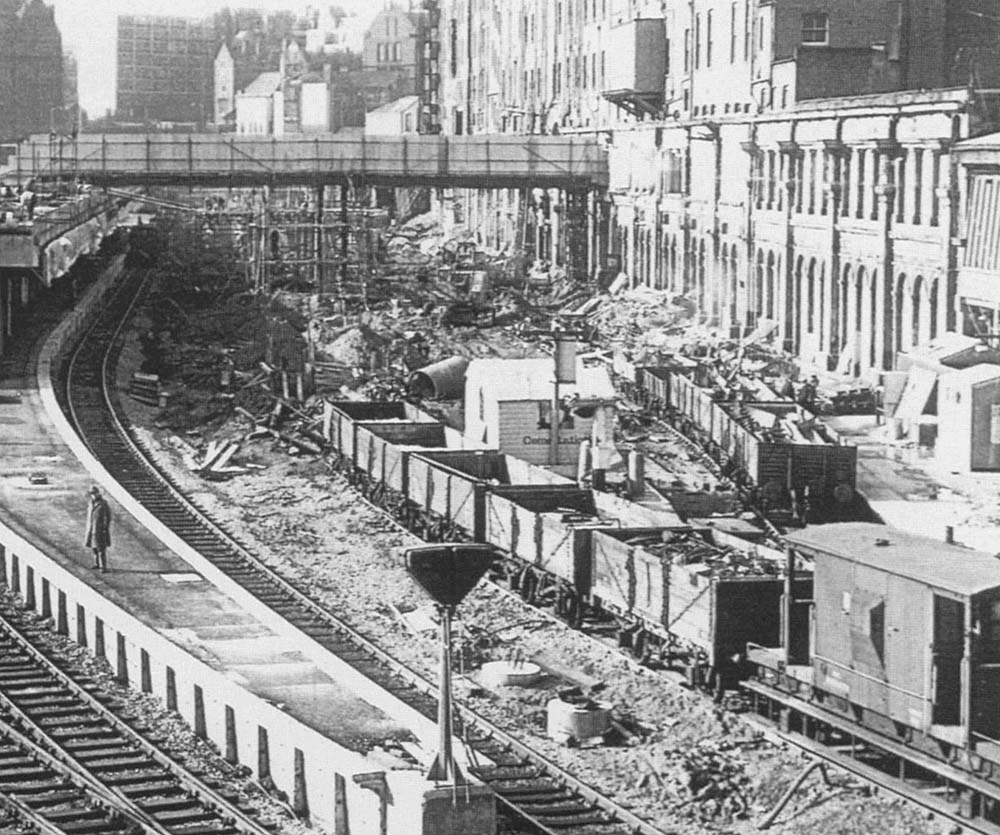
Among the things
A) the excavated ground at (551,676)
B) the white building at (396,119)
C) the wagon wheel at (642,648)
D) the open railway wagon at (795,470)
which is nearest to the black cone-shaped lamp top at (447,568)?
the excavated ground at (551,676)

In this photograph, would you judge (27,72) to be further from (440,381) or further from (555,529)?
(555,529)

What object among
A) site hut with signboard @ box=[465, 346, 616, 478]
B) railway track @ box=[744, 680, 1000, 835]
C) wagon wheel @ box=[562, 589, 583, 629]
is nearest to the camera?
railway track @ box=[744, 680, 1000, 835]

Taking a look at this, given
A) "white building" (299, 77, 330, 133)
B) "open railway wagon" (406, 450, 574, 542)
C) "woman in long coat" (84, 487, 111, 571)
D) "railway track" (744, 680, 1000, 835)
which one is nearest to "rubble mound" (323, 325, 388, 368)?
"open railway wagon" (406, 450, 574, 542)

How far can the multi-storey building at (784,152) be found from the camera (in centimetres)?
4688

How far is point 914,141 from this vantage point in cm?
4656

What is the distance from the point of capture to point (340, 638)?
993 inches

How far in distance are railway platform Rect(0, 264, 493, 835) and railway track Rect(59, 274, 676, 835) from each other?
2.55 feet

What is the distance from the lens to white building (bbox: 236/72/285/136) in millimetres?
176000

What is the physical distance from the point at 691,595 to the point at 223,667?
5.55 meters

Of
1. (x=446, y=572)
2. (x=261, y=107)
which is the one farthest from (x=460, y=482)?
(x=261, y=107)

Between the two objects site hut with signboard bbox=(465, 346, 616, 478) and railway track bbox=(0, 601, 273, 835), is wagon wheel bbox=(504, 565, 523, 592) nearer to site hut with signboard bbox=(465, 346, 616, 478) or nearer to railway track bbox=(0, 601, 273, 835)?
railway track bbox=(0, 601, 273, 835)

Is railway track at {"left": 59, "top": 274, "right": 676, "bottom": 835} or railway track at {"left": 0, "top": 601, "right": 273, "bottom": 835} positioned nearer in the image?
railway track at {"left": 59, "top": 274, "right": 676, "bottom": 835}

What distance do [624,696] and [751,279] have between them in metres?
37.9

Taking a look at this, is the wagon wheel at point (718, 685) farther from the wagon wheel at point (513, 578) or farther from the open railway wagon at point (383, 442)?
the open railway wagon at point (383, 442)
